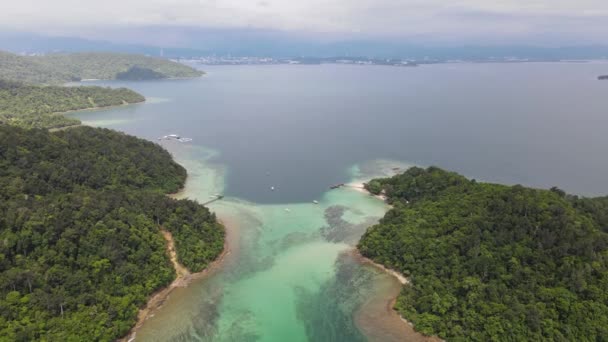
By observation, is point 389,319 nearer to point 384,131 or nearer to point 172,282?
point 172,282

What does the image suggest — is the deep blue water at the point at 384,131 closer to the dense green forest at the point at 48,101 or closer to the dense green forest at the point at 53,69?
the dense green forest at the point at 48,101

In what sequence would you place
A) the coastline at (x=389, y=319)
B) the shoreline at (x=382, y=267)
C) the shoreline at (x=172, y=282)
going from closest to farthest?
the coastline at (x=389, y=319)
the shoreline at (x=172, y=282)
the shoreline at (x=382, y=267)

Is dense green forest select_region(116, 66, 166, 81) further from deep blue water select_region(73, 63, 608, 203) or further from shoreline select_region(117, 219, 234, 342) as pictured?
shoreline select_region(117, 219, 234, 342)

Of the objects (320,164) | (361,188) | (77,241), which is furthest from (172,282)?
(320,164)

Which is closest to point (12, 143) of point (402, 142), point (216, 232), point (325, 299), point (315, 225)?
point (216, 232)

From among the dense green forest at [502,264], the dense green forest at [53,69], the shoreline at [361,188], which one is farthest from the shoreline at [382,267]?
the dense green forest at [53,69]
